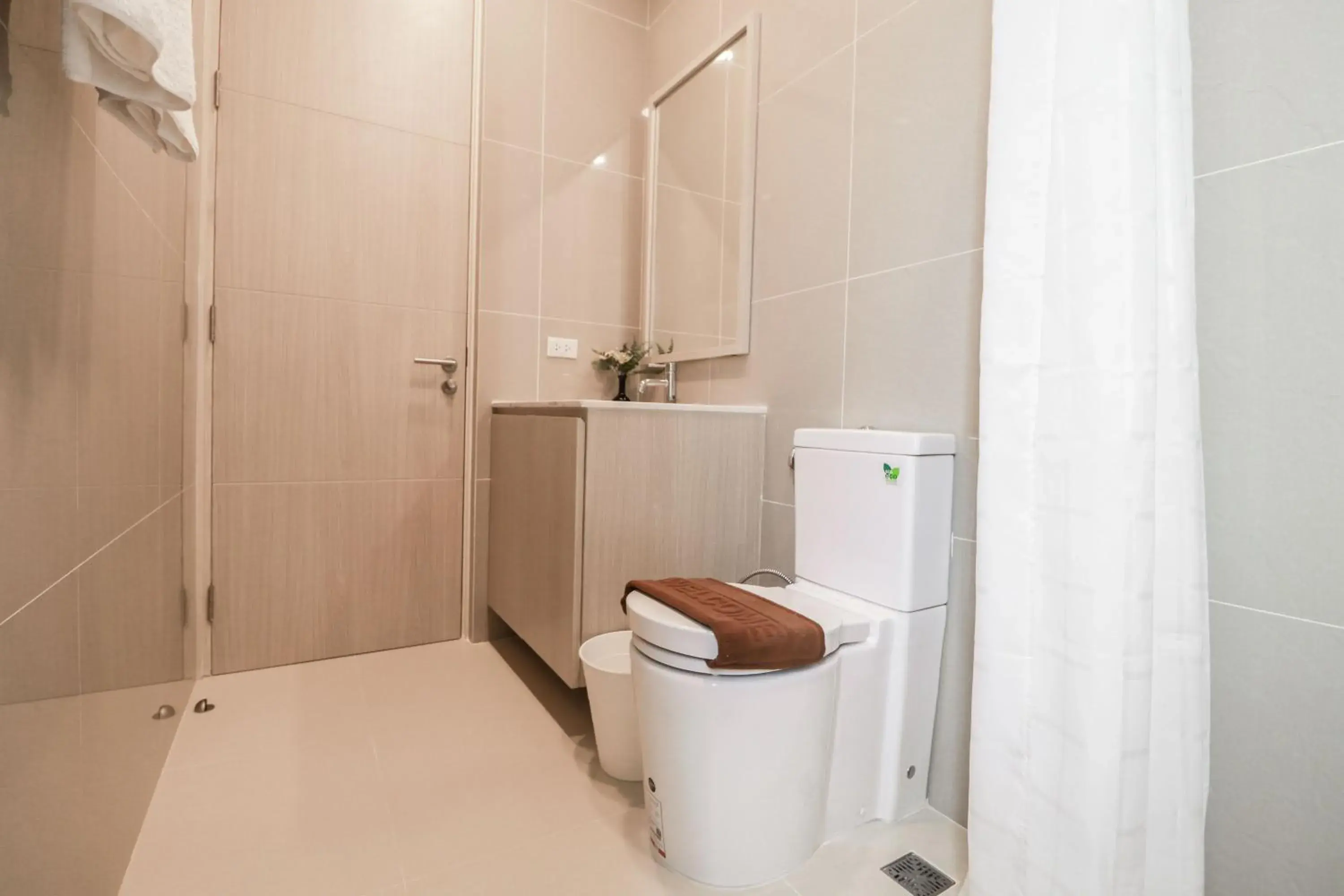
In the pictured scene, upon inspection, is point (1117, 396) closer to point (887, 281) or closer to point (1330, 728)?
point (1330, 728)

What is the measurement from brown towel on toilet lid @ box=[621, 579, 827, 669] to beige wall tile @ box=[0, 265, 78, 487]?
0.95 metres

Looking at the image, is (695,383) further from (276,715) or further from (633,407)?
(276,715)

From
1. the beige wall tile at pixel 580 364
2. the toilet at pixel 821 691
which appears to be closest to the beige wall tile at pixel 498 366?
the beige wall tile at pixel 580 364

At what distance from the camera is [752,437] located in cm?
183

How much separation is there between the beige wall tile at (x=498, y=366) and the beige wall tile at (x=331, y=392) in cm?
9

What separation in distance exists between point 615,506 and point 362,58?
184 centimetres

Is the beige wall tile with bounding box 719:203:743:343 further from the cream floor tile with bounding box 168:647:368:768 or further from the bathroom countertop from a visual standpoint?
the cream floor tile with bounding box 168:647:368:768

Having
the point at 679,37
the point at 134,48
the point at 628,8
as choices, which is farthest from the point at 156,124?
the point at 628,8

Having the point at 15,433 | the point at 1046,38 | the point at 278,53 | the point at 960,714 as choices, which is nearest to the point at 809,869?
the point at 960,714

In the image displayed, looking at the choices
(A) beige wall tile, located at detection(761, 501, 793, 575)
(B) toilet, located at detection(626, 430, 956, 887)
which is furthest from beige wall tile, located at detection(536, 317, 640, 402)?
(B) toilet, located at detection(626, 430, 956, 887)

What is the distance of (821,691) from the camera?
113cm

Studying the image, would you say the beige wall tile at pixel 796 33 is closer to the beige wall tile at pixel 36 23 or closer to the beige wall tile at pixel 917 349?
the beige wall tile at pixel 917 349

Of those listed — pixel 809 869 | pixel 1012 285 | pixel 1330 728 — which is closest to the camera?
pixel 1330 728

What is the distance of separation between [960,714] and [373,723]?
1524 mm
